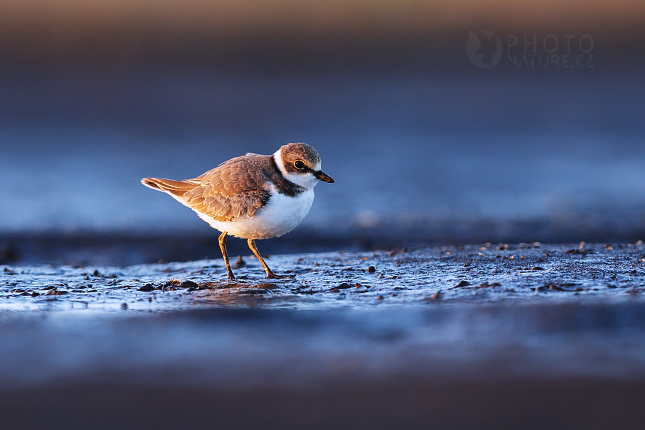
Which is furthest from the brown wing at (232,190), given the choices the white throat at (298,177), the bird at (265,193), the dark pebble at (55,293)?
the dark pebble at (55,293)

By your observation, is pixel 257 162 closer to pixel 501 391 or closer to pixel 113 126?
pixel 501 391

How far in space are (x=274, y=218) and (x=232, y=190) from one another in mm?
505

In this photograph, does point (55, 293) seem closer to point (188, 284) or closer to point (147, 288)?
point (147, 288)

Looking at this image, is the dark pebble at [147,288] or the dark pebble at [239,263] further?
the dark pebble at [239,263]

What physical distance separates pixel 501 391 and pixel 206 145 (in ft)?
41.1

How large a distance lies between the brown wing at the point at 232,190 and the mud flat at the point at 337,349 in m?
0.65

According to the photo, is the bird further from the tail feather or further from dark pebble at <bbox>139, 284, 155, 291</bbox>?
dark pebble at <bbox>139, 284, 155, 291</bbox>

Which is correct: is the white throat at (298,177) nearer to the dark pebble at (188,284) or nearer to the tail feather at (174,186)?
the tail feather at (174,186)

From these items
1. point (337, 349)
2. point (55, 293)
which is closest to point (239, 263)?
point (55, 293)

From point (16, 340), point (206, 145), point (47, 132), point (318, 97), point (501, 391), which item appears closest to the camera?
point (501, 391)

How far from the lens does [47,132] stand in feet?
53.8

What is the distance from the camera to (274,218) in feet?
18.9

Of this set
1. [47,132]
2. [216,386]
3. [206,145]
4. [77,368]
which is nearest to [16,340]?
[77,368]

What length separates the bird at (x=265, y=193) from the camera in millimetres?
5777
